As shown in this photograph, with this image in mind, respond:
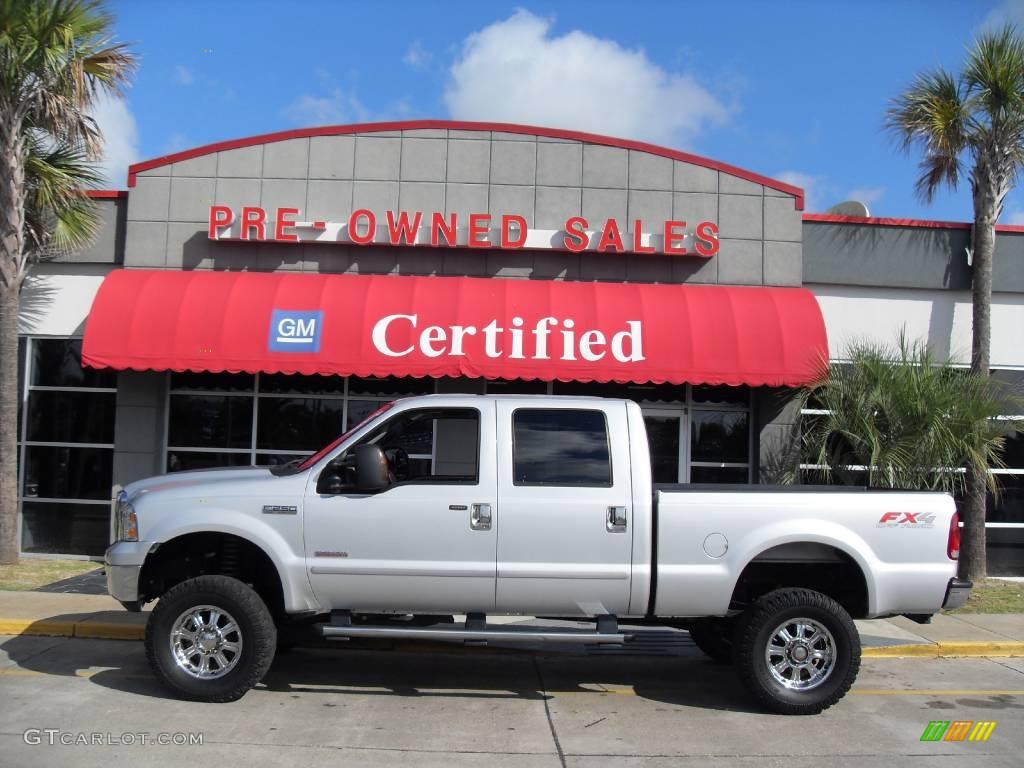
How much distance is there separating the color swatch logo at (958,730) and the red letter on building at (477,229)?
848 centimetres

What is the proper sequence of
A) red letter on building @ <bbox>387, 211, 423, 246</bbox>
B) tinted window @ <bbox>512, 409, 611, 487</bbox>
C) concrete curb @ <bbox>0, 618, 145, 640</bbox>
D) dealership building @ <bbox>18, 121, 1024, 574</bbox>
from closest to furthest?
tinted window @ <bbox>512, 409, 611, 487</bbox> < concrete curb @ <bbox>0, 618, 145, 640</bbox> < red letter on building @ <bbox>387, 211, 423, 246</bbox> < dealership building @ <bbox>18, 121, 1024, 574</bbox>

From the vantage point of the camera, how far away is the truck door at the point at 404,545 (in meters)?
6.27

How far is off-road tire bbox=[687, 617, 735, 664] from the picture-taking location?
23.1 feet

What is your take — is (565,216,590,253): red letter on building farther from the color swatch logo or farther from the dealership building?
the color swatch logo

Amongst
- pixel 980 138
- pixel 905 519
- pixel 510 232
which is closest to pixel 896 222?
pixel 980 138

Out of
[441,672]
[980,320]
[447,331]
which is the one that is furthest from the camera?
[980,320]

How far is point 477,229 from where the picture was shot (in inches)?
506

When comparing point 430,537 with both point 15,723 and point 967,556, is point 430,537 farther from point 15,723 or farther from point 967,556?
point 967,556

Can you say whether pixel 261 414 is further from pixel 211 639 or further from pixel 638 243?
pixel 211 639

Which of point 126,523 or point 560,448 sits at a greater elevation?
point 560,448

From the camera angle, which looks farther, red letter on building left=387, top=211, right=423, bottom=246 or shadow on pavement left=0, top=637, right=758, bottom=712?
red letter on building left=387, top=211, right=423, bottom=246

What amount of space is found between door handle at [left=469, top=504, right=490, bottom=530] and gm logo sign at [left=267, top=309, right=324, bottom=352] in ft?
19.9

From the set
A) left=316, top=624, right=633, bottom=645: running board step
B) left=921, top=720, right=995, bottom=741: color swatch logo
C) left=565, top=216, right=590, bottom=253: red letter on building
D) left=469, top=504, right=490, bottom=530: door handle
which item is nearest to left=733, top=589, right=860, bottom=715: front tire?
left=921, top=720, right=995, bottom=741: color swatch logo

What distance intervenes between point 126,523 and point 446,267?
737 cm
